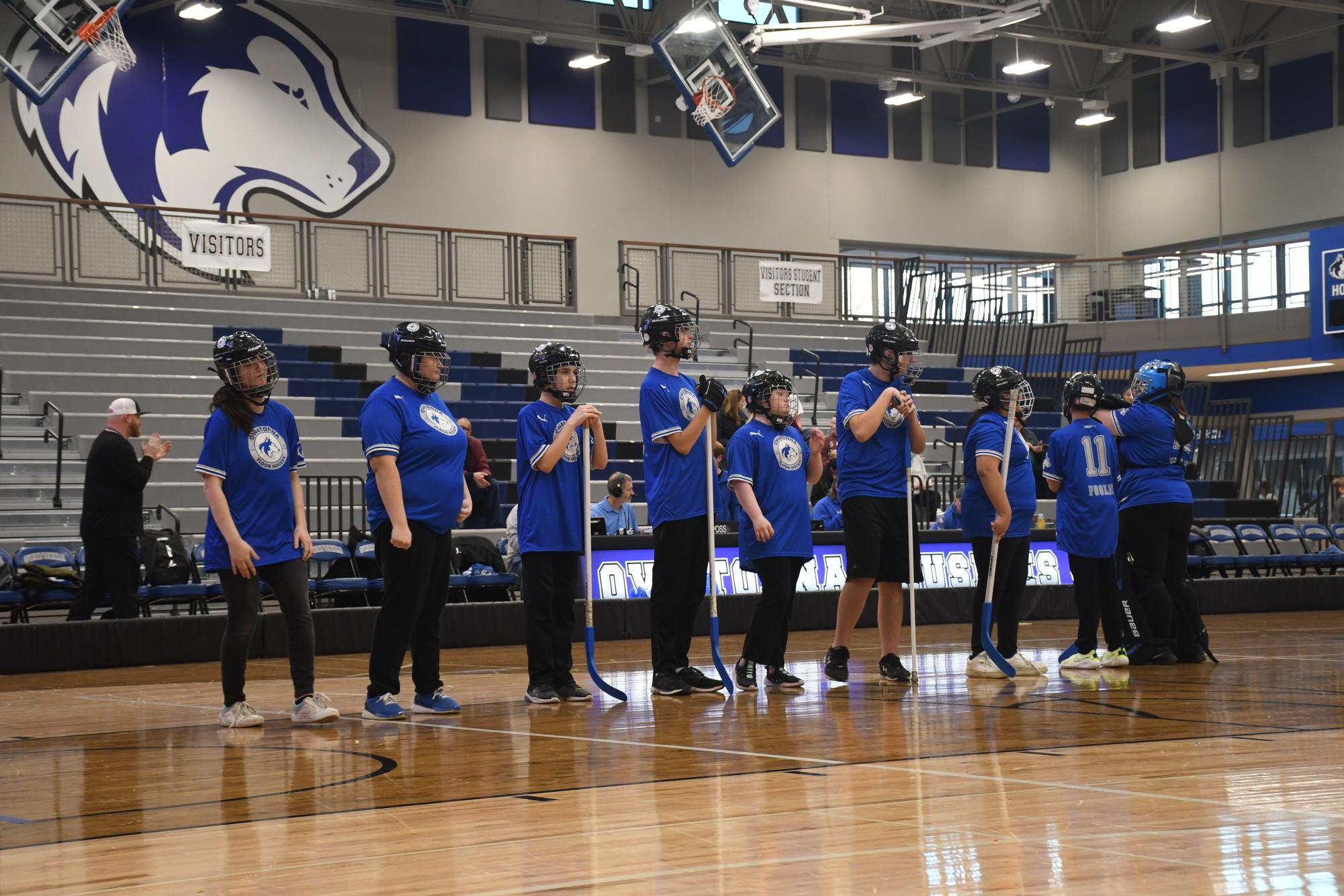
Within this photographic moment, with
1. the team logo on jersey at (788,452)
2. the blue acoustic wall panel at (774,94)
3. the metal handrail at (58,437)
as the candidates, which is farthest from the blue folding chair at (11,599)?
the blue acoustic wall panel at (774,94)

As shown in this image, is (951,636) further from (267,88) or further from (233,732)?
(267,88)

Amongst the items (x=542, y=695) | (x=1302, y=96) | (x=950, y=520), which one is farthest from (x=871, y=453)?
(x=1302, y=96)

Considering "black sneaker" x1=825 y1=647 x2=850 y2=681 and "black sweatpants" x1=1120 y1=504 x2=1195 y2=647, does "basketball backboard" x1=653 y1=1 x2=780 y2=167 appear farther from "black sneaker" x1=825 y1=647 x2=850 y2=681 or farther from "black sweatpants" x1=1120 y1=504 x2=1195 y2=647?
"black sneaker" x1=825 y1=647 x2=850 y2=681

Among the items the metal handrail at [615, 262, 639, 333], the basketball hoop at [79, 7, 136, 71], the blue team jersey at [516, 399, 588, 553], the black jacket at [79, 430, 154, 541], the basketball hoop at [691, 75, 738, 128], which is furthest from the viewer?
the metal handrail at [615, 262, 639, 333]

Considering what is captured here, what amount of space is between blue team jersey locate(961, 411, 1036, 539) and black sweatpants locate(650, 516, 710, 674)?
1627mm

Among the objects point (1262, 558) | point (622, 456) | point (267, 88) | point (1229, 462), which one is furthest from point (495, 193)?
point (1262, 558)

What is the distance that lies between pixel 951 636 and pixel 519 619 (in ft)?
11.2

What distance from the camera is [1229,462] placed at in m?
20.5

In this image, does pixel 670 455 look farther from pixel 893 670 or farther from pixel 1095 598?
pixel 1095 598

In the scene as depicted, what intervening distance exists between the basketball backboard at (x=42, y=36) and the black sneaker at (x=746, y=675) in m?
11.9

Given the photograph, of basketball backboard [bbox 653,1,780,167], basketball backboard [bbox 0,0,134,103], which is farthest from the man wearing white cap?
basketball backboard [bbox 653,1,780,167]

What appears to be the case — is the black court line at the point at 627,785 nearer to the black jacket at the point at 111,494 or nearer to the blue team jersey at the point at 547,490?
the blue team jersey at the point at 547,490

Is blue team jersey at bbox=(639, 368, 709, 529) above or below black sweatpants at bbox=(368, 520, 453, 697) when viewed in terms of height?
above

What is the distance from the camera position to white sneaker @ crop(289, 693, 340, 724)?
6.60 metres
